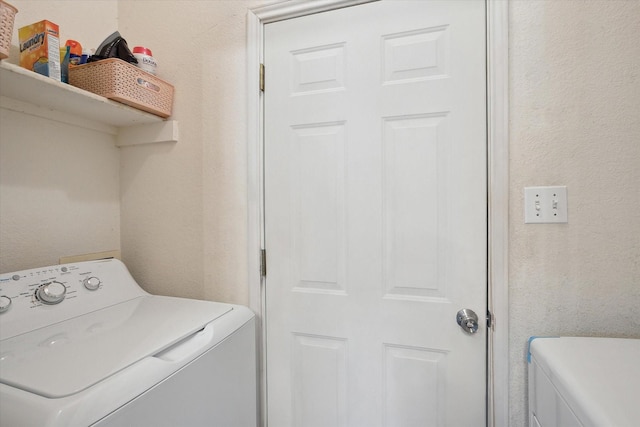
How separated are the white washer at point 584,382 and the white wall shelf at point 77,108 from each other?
1.51m

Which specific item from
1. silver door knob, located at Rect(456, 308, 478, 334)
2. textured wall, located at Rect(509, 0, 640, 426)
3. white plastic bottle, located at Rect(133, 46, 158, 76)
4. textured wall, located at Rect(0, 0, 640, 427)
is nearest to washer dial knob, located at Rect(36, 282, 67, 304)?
textured wall, located at Rect(0, 0, 640, 427)

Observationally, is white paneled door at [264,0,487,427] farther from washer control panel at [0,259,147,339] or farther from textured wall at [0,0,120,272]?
textured wall at [0,0,120,272]

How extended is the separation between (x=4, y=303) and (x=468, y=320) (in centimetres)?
136

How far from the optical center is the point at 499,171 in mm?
900

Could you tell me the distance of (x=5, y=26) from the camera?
731 millimetres

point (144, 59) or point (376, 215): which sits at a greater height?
point (144, 59)

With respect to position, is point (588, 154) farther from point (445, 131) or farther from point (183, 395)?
point (183, 395)

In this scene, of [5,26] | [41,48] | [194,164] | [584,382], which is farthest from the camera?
[194,164]

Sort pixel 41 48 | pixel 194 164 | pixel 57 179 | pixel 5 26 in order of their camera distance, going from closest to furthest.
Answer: pixel 5 26 < pixel 41 48 < pixel 57 179 < pixel 194 164

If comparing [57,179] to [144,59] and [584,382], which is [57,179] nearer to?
[144,59]

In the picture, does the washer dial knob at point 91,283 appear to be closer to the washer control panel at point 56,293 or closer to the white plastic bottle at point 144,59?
the washer control panel at point 56,293

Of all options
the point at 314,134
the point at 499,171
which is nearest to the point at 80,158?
the point at 314,134

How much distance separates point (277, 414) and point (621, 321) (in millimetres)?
1224

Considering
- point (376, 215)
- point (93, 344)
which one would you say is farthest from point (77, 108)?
point (376, 215)
